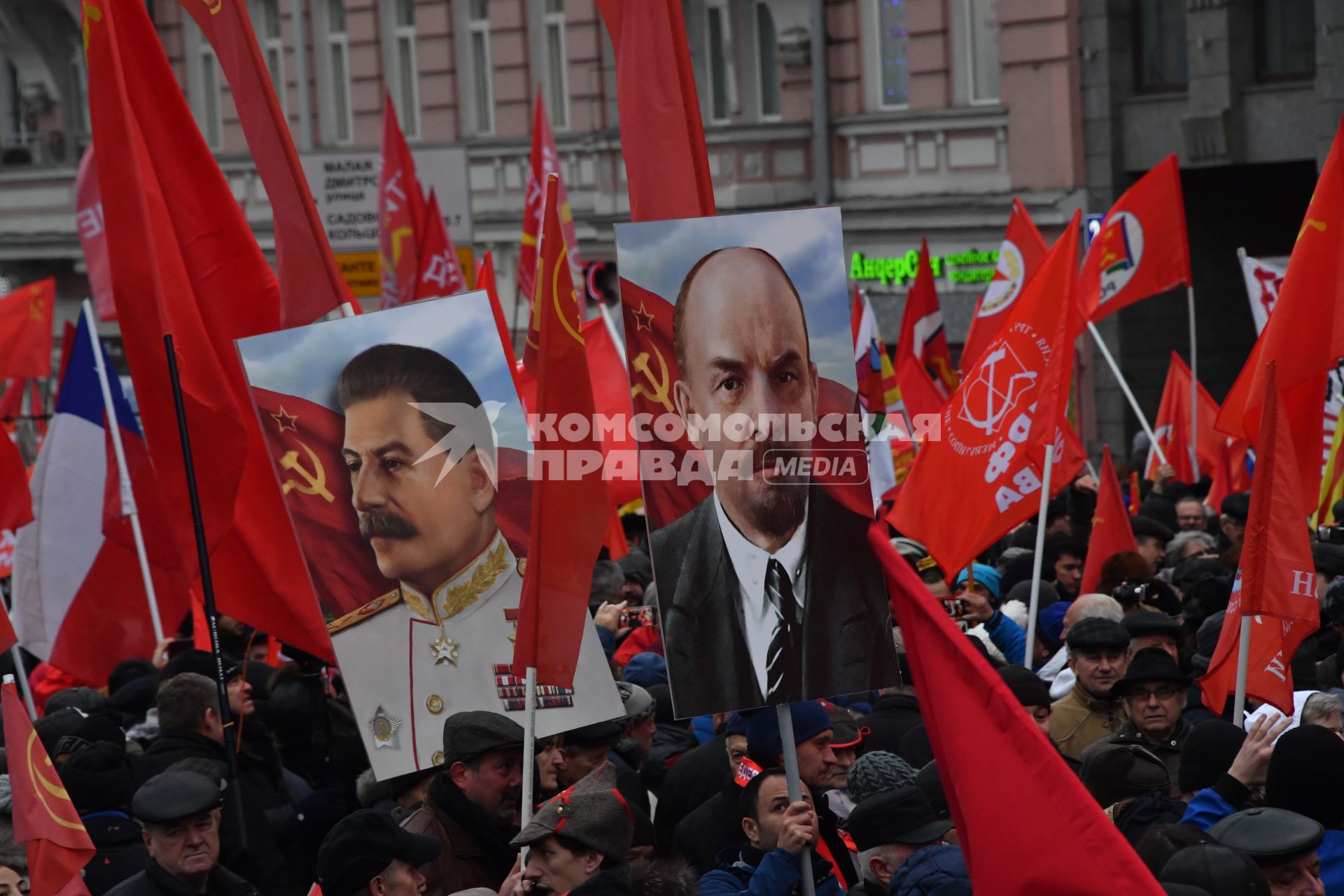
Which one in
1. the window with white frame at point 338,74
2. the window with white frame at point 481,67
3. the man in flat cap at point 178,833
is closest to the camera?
the man in flat cap at point 178,833

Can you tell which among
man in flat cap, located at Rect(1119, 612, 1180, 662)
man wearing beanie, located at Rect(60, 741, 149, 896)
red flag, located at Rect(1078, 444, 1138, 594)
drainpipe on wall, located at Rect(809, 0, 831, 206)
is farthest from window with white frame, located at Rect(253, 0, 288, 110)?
man wearing beanie, located at Rect(60, 741, 149, 896)

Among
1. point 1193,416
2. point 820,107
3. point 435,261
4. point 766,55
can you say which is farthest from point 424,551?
point 766,55

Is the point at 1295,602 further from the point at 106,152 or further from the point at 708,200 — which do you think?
the point at 106,152

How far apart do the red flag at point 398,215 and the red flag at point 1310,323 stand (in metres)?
9.14

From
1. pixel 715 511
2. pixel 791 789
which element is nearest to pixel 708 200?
pixel 715 511

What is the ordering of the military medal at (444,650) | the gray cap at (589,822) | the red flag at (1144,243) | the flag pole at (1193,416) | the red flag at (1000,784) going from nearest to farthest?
1. the red flag at (1000,784)
2. the gray cap at (589,822)
3. the military medal at (444,650)
4. the flag pole at (1193,416)
5. the red flag at (1144,243)

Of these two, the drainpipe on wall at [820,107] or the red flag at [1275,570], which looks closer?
the red flag at [1275,570]

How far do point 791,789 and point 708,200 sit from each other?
2.04m

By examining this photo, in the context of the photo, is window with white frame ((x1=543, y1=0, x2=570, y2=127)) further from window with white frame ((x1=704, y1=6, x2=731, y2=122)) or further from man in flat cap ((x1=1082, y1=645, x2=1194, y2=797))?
man in flat cap ((x1=1082, y1=645, x2=1194, y2=797))

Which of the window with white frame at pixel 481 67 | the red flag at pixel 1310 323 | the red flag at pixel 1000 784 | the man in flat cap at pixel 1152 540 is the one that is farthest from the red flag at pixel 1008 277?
the window with white frame at pixel 481 67

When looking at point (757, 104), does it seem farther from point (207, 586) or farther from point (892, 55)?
point (207, 586)

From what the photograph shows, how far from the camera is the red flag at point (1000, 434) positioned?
29.1 feet

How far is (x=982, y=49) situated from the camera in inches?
889

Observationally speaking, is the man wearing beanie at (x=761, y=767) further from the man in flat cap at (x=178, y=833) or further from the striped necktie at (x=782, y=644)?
the man in flat cap at (x=178, y=833)
